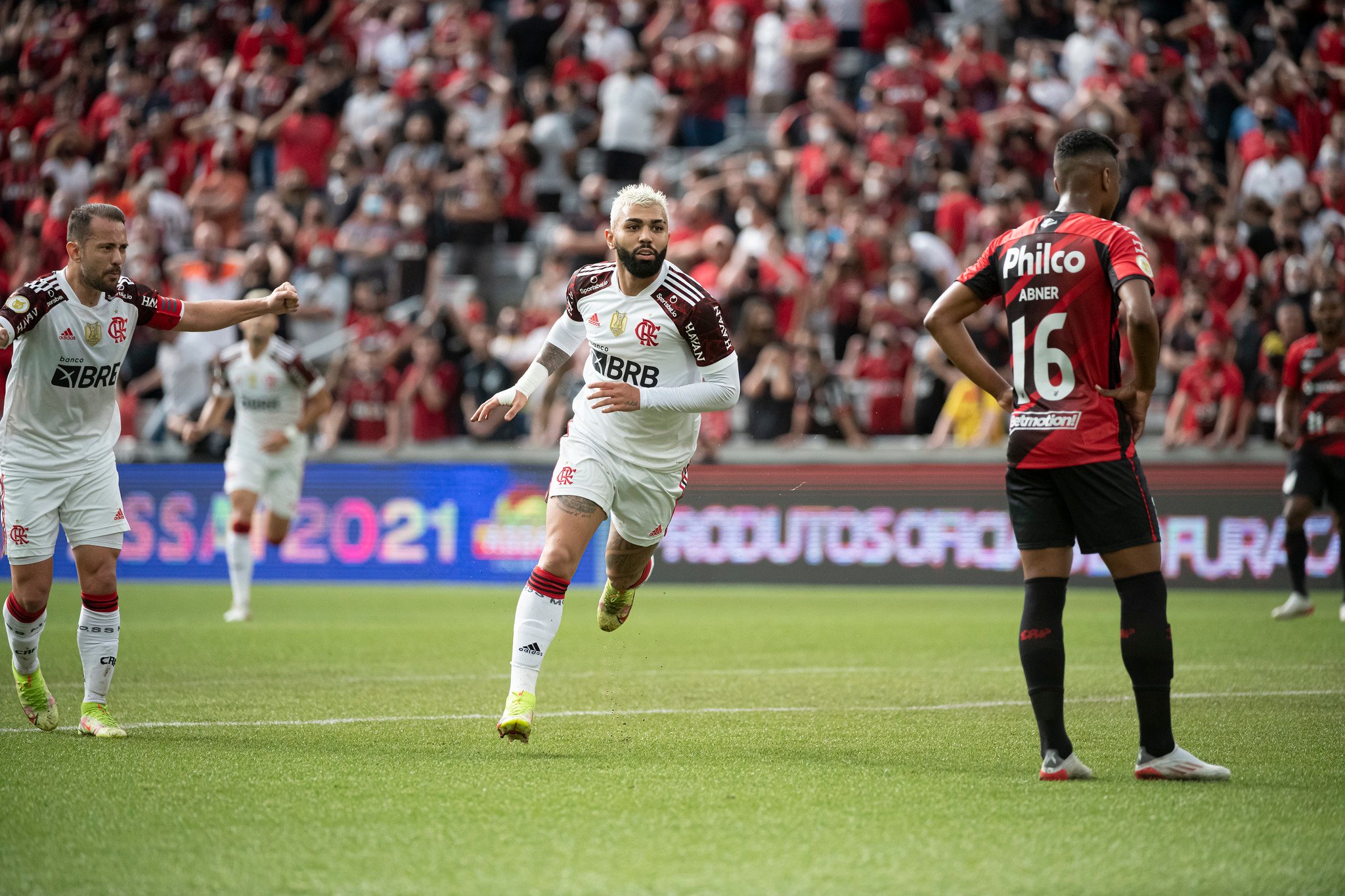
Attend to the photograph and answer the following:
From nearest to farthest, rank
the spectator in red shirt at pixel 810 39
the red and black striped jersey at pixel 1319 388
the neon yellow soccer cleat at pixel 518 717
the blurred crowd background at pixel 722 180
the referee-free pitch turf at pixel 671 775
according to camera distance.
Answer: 1. the referee-free pitch turf at pixel 671 775
2. the neon yellow soccer cleat at pixel 518 717
3. the red and black striped jersey at pixel 1319 388
4. the blurred crowd background at pixel 722 180
5. the spectator in red shirt at pixel 810 39

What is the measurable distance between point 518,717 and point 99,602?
2307 mm

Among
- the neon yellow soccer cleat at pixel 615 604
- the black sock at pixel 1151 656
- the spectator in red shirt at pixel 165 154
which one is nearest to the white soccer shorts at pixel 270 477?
the neon yellow soccer cleat at pixel 615 604

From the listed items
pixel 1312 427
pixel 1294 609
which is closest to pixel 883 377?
pixel 1312 427

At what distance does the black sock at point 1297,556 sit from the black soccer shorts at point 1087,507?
8.29 m

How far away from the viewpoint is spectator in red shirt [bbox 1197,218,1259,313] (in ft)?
55.4

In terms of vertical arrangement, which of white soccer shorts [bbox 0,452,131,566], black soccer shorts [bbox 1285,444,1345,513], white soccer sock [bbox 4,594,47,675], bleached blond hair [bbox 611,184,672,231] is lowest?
white soccer sock [bbox 4,594,47,675]

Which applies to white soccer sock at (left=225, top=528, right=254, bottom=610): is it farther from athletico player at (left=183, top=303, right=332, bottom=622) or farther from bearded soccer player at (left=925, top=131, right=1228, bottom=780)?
bearded soccer player at (left=925, top=131, right=1228, bottom=780)

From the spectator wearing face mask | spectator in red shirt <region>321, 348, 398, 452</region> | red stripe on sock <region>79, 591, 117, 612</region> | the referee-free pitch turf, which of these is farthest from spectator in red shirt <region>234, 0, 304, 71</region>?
red stripe on sock <region>79, 591, 117, 612</region>

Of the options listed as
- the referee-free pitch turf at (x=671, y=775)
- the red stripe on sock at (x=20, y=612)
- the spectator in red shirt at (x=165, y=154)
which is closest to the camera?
the referee-free pitch turf at (x=671, y=775)

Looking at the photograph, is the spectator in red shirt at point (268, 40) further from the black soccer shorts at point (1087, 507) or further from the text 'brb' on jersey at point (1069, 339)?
the black soccer shorts at point (1087, 507)

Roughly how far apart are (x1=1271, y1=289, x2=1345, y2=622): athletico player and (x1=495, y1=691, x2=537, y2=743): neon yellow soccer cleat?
8718 mm

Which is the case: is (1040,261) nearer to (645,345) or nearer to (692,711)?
(645,345)

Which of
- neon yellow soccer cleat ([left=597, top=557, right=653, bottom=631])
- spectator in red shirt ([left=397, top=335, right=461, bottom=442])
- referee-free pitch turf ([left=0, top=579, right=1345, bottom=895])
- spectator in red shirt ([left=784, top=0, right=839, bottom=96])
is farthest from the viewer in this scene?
spectator in red shirt ([left=784, top=0, right=839, bottom=96])

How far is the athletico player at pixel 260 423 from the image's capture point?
14125 mm
